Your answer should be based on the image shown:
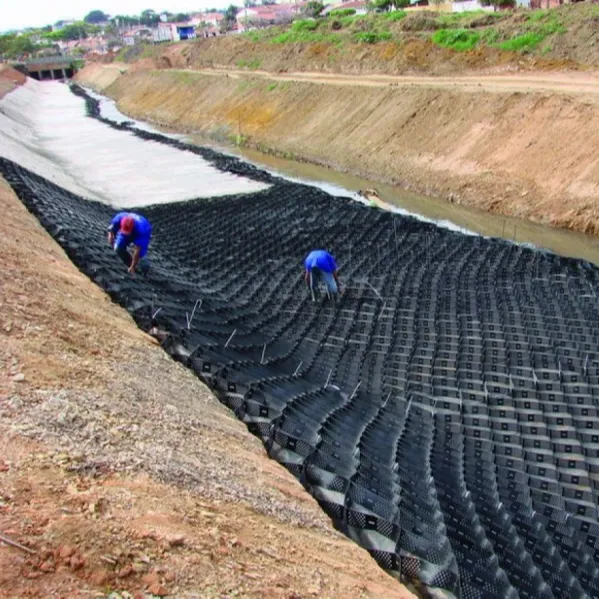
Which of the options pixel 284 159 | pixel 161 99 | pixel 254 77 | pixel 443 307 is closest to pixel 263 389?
pixel 443 307

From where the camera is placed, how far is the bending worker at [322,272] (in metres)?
11.9

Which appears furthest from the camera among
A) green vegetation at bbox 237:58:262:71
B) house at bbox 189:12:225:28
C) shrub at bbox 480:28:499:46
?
house at bbox 189:12:225:28

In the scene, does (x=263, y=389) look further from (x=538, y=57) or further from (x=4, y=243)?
(x=538, y=57)

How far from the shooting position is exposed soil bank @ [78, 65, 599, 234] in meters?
20.7

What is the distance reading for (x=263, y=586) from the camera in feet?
13.3

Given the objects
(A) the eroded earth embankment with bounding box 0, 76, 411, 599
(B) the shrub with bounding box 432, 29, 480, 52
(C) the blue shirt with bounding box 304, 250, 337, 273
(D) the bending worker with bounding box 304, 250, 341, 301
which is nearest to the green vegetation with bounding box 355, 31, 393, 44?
(B) the shrub with bounding box 432, 29, 480, 52

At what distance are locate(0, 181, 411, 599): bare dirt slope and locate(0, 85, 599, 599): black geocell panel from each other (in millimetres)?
660

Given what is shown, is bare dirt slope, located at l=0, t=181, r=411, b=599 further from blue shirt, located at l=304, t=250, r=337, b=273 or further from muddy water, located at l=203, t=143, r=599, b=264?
muddy water, located at l=203, t=143, r=599, b=264

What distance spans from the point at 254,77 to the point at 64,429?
153ft

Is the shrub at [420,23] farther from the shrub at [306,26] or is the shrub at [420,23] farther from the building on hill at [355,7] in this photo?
the building on hill at [355,7]

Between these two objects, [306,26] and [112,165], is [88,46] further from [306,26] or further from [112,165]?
[112,165]

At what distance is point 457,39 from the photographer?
37.5m

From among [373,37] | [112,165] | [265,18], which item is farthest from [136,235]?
[265,18]

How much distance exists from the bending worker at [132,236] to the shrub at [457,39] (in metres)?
29.5
